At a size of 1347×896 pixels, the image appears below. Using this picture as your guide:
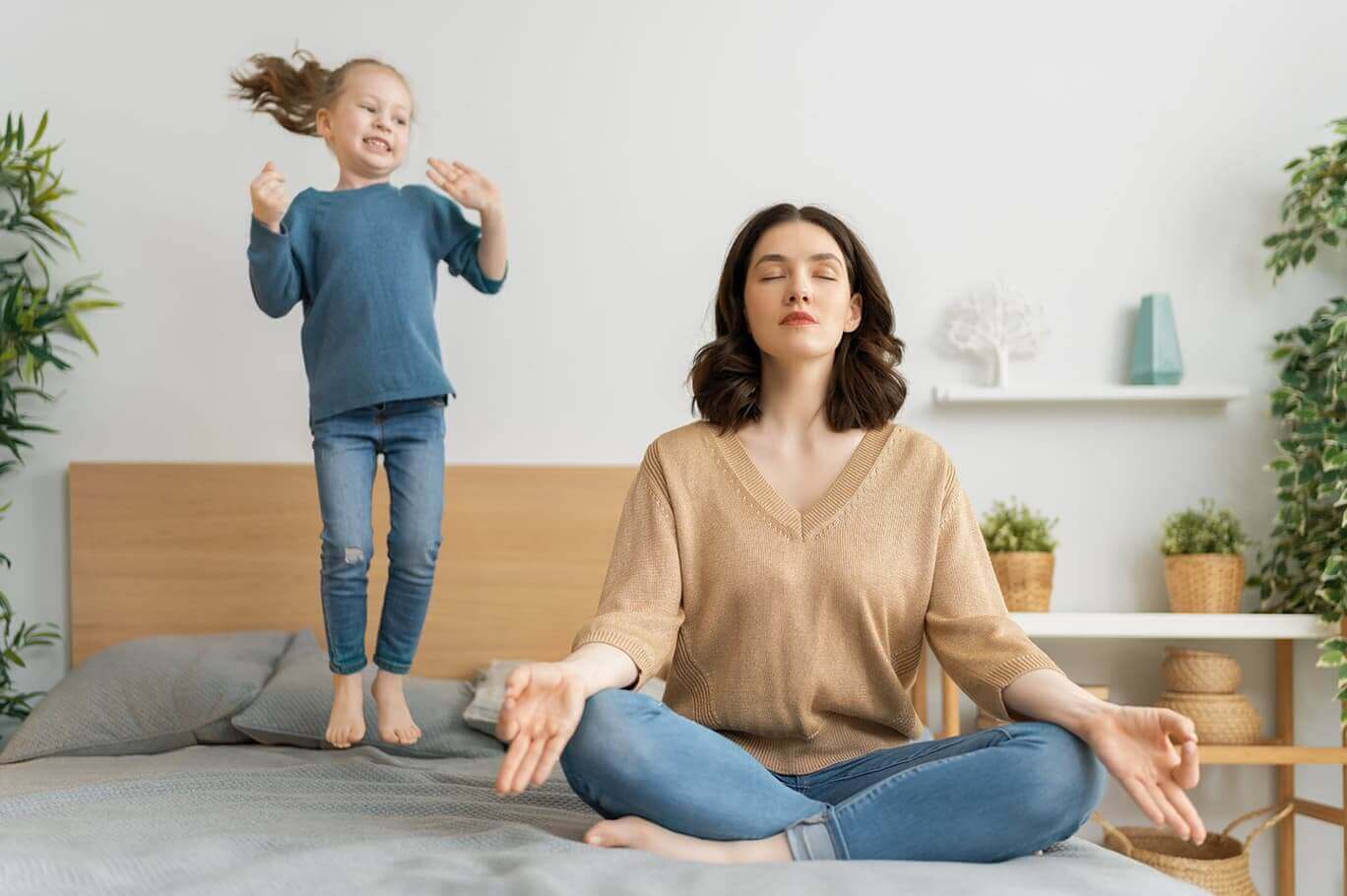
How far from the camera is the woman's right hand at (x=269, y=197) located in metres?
2.03

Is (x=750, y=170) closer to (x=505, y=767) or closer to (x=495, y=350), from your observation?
(x=495, y=350)

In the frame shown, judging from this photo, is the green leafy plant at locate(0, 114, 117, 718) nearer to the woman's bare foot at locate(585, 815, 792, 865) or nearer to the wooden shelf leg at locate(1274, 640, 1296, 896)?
the woman's bare foot at locate(585, 815, 792, 865)

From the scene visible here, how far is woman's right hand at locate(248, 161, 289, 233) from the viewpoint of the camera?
2.03 metres

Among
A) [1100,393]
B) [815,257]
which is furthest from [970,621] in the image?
[1100,393]

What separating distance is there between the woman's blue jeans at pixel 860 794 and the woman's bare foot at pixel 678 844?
0.01 metres

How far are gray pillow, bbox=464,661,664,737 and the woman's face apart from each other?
77 cm

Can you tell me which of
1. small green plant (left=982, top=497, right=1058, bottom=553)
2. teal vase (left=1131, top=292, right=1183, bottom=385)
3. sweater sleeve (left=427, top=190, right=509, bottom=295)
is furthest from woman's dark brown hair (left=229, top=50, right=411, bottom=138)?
teal vase (left=1131, top=292, right=1183, bottom=385)

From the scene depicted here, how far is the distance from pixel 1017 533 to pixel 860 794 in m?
1.60

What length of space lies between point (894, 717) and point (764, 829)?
0.33 metres

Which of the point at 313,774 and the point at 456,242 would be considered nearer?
the point at 313,774

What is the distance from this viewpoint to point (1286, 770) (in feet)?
9.53

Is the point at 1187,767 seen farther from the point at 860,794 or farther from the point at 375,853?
the point at 375,853

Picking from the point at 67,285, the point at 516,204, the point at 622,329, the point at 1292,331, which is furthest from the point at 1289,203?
the point at 67,285

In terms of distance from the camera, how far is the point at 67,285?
3.00 meters
